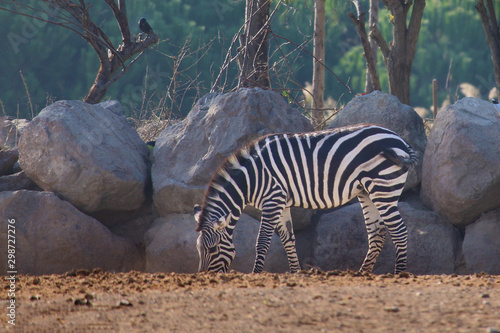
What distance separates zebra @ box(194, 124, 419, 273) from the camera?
19.4ft

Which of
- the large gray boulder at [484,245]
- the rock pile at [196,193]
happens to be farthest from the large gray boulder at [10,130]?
the large gray boulder at [484,245]

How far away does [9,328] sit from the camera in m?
3.36

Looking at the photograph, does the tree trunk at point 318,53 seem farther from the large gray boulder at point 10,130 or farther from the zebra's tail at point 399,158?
the large gray boulder at point 10,130

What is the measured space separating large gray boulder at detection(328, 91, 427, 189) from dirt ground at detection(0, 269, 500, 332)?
115 inches

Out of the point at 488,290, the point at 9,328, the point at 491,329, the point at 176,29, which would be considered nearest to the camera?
the point at 491,329

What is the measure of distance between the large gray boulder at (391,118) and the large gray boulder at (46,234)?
131 inches

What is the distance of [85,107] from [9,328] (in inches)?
172

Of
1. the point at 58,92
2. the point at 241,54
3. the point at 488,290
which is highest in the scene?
the point at 58,92

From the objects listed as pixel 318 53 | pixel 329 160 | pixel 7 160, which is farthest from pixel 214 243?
pixel 318 53

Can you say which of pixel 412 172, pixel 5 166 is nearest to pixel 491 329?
pixel 412 172

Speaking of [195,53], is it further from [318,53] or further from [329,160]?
[329,160]

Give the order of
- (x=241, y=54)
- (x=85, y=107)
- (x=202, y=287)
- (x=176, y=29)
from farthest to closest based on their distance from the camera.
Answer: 1. (x=176, y=29)
2. (x=241, y=54)
3. (x=85, y=107)
4. (x=202, y=287)

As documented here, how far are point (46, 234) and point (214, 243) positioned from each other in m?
2.05

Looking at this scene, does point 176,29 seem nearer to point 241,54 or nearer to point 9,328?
point 241,54
